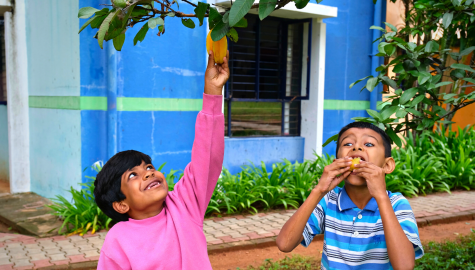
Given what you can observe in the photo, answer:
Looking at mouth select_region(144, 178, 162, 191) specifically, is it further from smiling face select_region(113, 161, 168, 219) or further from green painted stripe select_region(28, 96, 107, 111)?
green painted stripe select_region(28, 96, 107, 111)

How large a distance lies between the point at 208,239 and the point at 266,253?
0.62 meters

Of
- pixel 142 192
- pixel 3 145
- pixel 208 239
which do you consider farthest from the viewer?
pixel 3 145

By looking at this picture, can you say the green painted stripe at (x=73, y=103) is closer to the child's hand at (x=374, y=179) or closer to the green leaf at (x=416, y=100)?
the green leaf at (x=416, y=100)

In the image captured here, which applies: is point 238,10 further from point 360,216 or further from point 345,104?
point 345,104

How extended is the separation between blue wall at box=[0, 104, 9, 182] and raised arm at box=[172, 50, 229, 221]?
265 inches

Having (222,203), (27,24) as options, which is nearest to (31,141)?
(27,24)

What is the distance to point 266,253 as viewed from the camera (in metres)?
4.50

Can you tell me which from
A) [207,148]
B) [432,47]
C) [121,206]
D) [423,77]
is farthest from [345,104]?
[121,206]

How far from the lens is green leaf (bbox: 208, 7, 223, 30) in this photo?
1586 mm

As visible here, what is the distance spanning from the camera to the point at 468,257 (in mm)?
4043

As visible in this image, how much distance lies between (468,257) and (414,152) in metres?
3.77

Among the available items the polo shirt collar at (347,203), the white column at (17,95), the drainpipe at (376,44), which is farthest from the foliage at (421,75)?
the white column at (17,95)


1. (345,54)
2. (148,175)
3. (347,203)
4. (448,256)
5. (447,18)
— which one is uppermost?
(345,54)

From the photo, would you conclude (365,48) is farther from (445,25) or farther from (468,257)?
(445,25)
